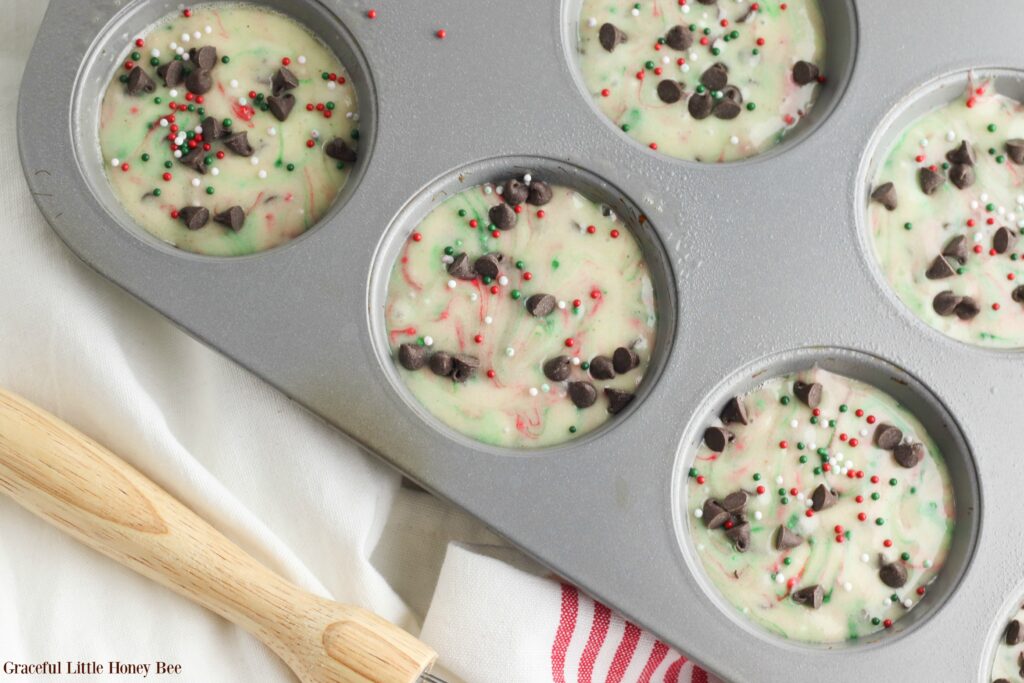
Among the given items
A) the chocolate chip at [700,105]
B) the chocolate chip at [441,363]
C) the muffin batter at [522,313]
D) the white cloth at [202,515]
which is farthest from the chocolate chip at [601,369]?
the chocolate chip at [700,105]

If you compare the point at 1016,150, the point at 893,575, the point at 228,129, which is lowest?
the point at 893,575

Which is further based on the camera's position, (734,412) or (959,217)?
(959,217)

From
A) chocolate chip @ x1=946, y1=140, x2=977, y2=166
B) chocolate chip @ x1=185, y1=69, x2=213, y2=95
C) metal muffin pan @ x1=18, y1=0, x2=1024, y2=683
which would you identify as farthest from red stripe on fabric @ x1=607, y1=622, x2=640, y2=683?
chocolate chip @ x1=185, y1=69, x2=213, y2=95

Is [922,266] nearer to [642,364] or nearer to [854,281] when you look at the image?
[854,281]

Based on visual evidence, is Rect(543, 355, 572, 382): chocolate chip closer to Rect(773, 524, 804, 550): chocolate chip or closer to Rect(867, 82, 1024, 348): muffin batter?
Rect(773, 524, 804, 550): chocolate chip

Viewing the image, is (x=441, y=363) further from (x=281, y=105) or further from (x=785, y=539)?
(x=785, y=539)

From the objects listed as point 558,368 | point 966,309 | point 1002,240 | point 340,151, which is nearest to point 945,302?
point 966,309

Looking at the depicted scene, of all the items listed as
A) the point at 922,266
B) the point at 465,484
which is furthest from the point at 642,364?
the point at 922,266
